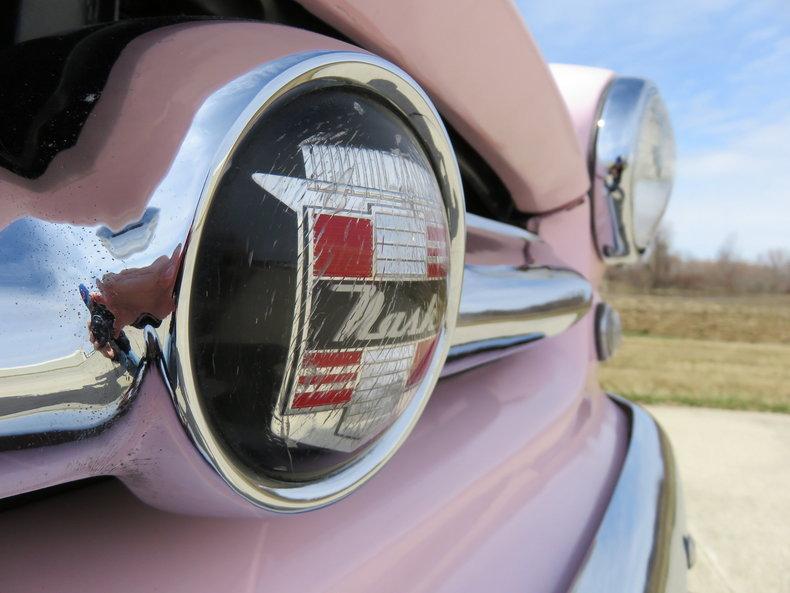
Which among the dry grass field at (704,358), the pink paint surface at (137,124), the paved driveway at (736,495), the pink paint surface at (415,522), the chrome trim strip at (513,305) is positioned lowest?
the paved driveway at (736,495)

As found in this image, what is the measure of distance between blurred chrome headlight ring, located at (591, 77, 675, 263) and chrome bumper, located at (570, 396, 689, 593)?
0.37 meters

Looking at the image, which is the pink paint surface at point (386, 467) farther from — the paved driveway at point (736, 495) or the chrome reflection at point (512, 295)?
the paved driveway at point (736, 495)

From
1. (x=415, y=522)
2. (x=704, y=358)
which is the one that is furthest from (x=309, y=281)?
(x=704, y=358)

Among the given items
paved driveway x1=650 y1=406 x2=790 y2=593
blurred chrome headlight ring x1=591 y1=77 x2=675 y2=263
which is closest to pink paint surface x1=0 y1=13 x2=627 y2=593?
blurred chrome headlight ring x1=591 y1=77 x2=675 y2=263

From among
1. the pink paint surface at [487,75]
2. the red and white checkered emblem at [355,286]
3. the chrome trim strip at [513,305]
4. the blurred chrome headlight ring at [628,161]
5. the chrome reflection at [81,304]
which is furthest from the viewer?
the blurred chrome headlight ring at [628,161]

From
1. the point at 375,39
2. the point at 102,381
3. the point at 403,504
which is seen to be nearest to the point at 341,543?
the point at 403,504

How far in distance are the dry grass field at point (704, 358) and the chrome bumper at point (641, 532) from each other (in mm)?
4835

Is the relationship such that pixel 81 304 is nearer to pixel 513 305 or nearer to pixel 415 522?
pixel 415 522

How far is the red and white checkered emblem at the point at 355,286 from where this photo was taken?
17.2 inches

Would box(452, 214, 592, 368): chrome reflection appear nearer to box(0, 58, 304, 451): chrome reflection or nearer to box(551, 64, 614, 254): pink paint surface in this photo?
box(551, 64, 614, 254): pink paint surface

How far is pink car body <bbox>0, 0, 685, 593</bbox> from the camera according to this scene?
1.25 ft

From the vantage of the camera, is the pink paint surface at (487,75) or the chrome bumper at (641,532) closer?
the pink paint surface at (487,75)

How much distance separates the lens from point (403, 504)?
2.23 feet

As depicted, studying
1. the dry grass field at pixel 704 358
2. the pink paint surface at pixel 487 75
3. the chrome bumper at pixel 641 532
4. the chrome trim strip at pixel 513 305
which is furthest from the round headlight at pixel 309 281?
the dry grass field at pixel 704 358
